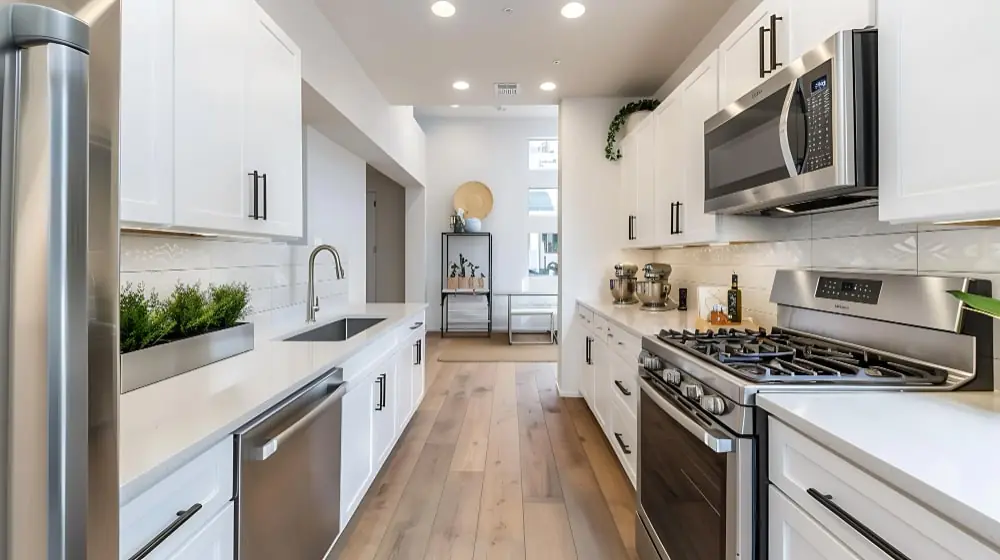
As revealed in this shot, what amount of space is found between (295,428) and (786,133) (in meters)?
1.78

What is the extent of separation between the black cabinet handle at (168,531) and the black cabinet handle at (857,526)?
4.16ft

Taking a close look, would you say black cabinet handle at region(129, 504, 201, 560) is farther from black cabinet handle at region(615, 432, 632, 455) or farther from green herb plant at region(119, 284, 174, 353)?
black cabinet handle at region(615, 432, 632, 455)

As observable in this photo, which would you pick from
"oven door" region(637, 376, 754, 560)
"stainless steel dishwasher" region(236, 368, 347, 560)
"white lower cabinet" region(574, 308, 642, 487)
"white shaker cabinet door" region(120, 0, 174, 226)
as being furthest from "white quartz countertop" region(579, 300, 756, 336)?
"white shaker cabinet door" region(120, 0, 174, 226)

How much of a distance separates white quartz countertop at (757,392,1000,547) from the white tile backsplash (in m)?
2.01

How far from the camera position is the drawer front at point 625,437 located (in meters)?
Result: 2.47

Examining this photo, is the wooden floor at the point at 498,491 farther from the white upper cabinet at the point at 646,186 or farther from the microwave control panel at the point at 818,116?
the microwave control panel at the point at 818,116

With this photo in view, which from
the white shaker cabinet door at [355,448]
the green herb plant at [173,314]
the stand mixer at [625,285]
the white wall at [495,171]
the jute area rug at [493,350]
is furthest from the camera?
the white wall at [495,171]

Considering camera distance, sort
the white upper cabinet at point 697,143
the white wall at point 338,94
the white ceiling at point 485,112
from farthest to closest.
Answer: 1. the white ceiling at point 485,112
2. the white wall at point 338,94
3. the white upper cabinet at point 697,143

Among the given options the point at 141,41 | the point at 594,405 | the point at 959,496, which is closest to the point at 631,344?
the point at 594,405

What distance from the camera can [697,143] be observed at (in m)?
2.58

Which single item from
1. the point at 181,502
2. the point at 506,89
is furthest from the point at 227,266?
the point at 506,89

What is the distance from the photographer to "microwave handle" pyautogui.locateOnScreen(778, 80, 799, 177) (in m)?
1.59

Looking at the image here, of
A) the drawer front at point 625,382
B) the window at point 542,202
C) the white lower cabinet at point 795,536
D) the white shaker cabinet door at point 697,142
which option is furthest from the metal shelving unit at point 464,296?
the white lower cabinet at point 795,536

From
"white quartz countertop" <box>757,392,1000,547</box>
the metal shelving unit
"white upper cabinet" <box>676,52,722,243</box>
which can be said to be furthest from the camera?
the metal shelving unit
